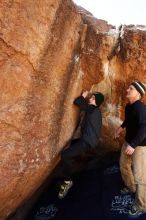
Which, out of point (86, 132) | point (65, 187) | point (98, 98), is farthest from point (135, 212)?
point (98, 98)

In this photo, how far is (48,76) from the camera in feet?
17.7

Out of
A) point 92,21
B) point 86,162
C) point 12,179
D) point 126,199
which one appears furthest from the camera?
point 86,162

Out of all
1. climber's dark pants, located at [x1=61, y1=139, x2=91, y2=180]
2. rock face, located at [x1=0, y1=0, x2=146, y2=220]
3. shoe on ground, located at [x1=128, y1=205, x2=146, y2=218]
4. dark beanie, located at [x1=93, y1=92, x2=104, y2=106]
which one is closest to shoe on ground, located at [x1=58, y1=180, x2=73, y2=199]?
climber's dark pants, located at [x1=61, y1=139, x2=91, y2=180]

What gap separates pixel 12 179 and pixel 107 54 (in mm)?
3052

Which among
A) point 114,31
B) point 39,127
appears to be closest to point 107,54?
point 114,31

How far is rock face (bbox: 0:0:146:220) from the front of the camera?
473cm

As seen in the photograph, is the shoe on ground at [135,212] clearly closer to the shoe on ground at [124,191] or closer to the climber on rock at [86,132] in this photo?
the shoe on ground at [124,191]

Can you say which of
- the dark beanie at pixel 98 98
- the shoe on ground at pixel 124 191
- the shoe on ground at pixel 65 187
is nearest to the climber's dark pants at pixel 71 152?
the shoe on ground at pixel 65 187

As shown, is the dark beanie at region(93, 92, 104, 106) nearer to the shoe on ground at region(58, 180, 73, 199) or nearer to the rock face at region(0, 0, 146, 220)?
the rock face at region(0, 0, 146, 220)

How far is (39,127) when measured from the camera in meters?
5.31

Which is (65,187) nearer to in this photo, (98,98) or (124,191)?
(124,191)

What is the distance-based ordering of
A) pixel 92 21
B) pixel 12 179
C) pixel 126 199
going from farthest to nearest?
pixel 92 21 → pixel 126 199 → pixel 12 179

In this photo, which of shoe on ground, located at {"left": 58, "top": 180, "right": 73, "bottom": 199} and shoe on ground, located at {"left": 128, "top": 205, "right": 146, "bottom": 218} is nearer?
shoe on ground, located at {"left": 128, "top": 205, "right": 146, "bottom": 218}

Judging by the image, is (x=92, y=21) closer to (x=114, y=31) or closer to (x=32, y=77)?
(x=114, y=31)
